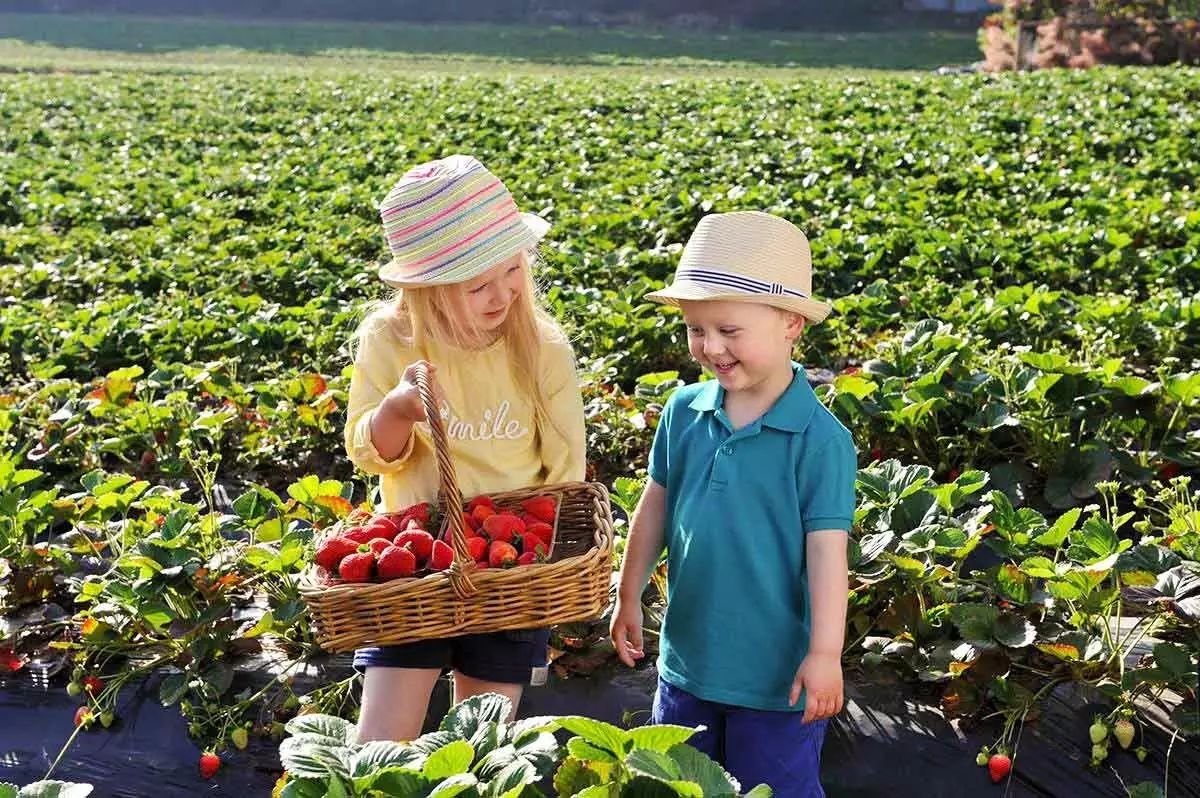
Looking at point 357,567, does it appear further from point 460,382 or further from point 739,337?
point 739,337

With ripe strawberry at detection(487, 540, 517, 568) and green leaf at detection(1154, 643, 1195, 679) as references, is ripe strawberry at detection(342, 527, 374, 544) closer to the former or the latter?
ripe strawberry at detection(487, 540, 517, 568)

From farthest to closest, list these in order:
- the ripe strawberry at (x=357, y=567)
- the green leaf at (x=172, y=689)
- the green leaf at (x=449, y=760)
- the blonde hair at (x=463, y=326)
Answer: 1. the green leaf at (x=172, y=689)
2. the blonde hair at (x=463, y=326)
3. the ripe strawberry at (x=357, y=567)
4. the green leaf at (x=449, y=760)

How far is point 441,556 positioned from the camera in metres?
2.54

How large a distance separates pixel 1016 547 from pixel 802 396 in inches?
31.0

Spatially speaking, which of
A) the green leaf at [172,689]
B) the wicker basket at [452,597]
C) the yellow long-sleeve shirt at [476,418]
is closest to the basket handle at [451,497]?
the wicker basket at [452,597]

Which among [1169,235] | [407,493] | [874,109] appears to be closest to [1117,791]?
[407,493]

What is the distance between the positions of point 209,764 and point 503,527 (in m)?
0.85

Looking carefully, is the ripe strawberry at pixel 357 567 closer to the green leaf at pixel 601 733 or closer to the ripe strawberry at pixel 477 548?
the ripe strawberry at pixel 477 548

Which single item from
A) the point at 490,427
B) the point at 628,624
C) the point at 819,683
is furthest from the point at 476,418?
the point at 819,683

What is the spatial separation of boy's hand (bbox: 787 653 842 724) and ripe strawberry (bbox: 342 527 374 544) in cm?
88

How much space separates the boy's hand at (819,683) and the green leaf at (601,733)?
58 centimetres

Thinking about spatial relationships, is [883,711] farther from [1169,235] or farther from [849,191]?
[849,191]

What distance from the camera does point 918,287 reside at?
21.5ft

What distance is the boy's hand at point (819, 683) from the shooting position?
2.29 m
